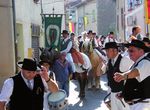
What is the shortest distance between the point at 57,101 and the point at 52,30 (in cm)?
790

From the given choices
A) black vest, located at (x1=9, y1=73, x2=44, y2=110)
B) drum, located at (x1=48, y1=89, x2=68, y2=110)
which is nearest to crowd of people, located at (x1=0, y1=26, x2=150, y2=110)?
black vest, located at (x1=9, y1=73, x2=44, y2=110)

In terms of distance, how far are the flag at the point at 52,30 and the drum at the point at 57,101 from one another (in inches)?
251

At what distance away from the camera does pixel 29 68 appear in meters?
6.27

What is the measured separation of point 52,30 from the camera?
16734mm

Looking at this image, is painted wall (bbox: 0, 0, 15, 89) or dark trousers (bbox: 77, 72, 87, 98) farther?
painted wall (bbox: 0, 0, 15, 89)

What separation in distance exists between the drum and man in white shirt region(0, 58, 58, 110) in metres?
2.34

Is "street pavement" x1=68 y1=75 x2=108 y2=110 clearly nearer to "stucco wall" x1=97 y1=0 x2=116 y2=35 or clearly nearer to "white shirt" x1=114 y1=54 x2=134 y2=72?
"white shirt" x1=114 y1=54 x2=134 y2=72

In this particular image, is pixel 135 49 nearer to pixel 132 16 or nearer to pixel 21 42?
pixel 21 42

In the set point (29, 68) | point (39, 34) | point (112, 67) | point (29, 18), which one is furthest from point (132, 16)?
point (29, 68)

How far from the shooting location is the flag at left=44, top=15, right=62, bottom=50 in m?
16.0

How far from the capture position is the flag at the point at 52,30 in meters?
16.0

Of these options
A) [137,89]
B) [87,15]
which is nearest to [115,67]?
[137,89]

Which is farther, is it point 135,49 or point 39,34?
point 39,34

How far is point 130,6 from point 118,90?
27.3 meters
